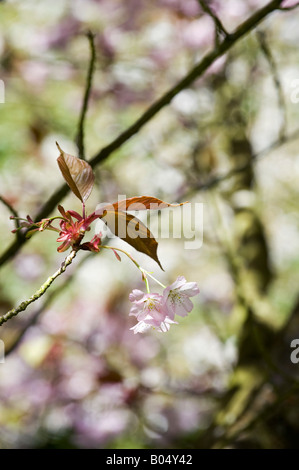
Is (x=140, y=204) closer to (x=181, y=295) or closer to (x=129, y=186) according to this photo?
(x=181, y=295)

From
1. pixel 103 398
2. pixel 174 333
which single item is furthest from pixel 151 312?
pixel 174 333

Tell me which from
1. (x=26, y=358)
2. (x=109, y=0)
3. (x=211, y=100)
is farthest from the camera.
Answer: (x=109, y=0)

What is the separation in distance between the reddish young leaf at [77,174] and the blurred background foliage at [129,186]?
891mm

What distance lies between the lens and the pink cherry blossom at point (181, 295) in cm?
49

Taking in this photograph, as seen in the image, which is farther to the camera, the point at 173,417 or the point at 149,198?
the point at 173,417

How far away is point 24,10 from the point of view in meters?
1.93

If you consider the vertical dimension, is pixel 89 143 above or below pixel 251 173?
above

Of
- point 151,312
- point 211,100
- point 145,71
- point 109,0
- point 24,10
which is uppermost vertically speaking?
point 109,0

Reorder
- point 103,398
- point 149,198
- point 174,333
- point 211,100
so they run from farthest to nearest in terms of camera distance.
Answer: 1. point 174,333
2. point 211,100
3. point 103,398
4. point 149,198

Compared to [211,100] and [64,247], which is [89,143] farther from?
[64,247]

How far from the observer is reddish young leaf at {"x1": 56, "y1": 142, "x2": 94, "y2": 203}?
0.43m

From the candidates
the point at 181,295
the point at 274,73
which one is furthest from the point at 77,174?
the point at 274,73

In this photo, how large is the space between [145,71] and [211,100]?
0.33 meters

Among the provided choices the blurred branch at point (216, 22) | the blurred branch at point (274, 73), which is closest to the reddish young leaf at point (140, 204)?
the blurred branch at point (216, 22)
